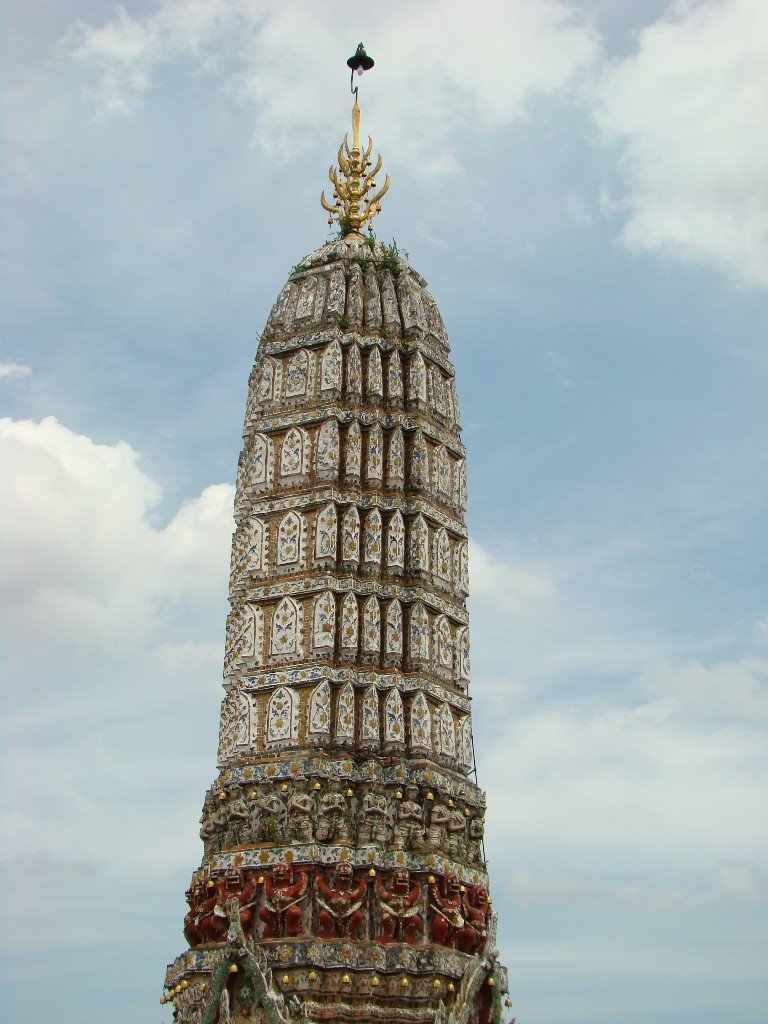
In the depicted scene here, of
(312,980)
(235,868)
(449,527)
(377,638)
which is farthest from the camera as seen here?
(449,527)

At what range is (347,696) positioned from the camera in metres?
24.1

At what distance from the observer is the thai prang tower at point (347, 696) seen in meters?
22.0

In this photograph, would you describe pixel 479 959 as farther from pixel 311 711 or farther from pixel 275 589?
pixel 275 589

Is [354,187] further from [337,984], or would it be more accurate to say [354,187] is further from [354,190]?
[337,984]

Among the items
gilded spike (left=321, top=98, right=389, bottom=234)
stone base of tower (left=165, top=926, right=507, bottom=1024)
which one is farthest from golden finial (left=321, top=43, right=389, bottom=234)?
stone base of tower (left=165, top=926, right=507, bottom=1024)

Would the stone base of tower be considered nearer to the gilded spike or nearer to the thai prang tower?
the thai prang tower

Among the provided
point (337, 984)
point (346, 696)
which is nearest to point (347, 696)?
point (346, 696)

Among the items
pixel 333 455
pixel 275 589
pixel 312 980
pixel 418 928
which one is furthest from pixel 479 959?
pixel 333 455

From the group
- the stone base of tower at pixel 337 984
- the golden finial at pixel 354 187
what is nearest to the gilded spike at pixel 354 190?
the golden finial at pixel 354 187

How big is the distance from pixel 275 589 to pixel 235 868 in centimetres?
532

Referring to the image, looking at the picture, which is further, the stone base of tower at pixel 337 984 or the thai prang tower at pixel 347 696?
the thai prang tower at pixel 347 696

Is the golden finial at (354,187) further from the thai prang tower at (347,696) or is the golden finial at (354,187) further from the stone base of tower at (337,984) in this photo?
the stone base of tower at (337,984)

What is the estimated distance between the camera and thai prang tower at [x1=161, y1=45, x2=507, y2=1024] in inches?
865

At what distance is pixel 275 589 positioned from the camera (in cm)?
2547
